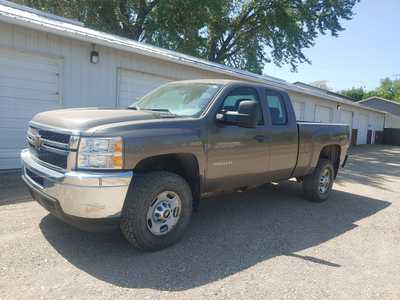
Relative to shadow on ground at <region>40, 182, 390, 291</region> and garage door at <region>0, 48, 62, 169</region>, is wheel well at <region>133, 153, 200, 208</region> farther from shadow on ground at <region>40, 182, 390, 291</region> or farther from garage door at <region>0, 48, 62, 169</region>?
garage door at <region>0, 48, 62, 169</region>

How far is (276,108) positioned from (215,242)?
249 centimetres

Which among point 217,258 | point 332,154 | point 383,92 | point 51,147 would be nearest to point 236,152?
point 217,258

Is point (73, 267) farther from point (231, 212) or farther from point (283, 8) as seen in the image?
point (283, 8)

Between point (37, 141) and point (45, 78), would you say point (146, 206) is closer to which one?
point (37, 141)

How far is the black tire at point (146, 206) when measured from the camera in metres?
3.48

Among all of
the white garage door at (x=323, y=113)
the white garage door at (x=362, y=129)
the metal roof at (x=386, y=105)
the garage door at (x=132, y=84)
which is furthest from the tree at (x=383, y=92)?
the garage door at (x=132, y=84)

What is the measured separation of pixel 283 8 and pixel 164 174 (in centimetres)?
2594

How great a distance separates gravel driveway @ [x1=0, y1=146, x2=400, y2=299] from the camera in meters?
3.04

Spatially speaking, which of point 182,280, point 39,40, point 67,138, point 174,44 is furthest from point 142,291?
point 174,44

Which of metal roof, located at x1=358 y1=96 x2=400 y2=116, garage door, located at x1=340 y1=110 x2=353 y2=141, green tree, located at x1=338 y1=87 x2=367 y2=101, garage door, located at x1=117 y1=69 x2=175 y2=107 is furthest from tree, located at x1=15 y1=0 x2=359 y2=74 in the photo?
green tree, located at x1=338 y1=87 x2=367 y2=101

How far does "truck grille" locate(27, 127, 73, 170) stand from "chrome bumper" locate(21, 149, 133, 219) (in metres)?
0.15

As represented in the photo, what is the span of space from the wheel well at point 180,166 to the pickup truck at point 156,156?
0.04 feet

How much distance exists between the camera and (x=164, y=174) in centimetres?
377

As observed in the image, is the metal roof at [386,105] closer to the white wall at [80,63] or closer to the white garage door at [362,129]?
the white garage door at [362,129]
